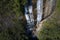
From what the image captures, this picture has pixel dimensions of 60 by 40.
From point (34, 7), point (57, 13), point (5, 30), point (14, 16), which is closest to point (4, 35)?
point (5, 30)

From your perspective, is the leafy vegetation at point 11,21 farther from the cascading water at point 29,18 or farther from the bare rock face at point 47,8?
the bare rock face at point 47,8

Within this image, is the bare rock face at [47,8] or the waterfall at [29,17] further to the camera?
the waterfall at [29,17]

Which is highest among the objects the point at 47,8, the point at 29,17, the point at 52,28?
the point at 47,8

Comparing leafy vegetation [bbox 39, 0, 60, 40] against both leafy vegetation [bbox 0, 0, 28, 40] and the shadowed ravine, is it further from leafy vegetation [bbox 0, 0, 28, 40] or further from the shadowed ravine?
leafy vegetation [bbox 0, 0, 28, 40]

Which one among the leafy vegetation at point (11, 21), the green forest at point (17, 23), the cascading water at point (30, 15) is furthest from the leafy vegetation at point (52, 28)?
the leafy vegetation at point (11, 21)

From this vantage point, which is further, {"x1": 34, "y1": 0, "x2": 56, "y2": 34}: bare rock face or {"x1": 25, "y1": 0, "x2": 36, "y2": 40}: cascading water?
{"x1": 25, "y1": 0, "x2": 36, "y2": 40}: cascading water

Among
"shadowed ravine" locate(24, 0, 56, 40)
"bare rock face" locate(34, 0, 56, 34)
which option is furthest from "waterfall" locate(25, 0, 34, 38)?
"bare rock face" locate(34, 0, 56, 34)

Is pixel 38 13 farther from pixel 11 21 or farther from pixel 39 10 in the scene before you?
pixel 11 21

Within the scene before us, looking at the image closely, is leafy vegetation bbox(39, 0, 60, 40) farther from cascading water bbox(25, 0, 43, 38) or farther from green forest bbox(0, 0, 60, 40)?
cascading water bbox(25, 0, 43, 38)

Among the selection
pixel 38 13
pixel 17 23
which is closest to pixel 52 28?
pixel 38 13

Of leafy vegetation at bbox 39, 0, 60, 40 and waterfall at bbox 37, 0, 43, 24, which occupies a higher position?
waterfall at bbox 37, 0, 43, 24
